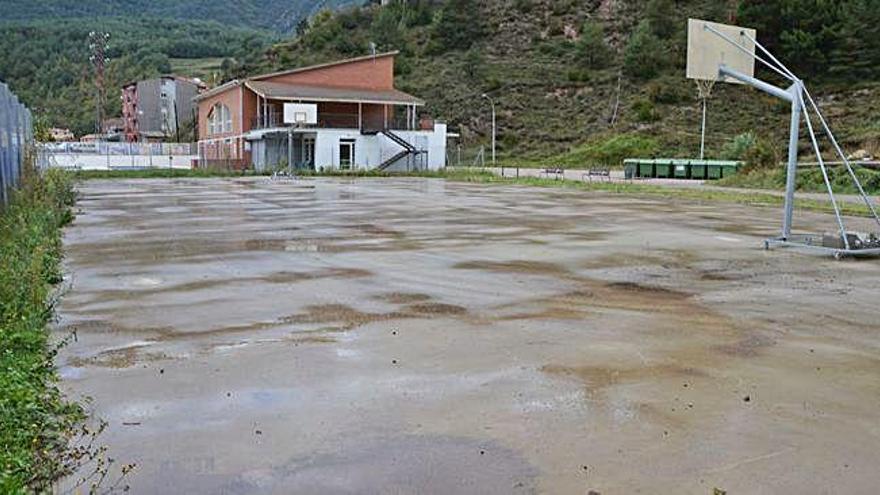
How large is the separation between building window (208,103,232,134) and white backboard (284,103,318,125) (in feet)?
32.7

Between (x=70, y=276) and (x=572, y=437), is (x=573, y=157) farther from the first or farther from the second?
(x=572, y=437)

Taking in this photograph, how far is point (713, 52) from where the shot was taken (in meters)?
17.1

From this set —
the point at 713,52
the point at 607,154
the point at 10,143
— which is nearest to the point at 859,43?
the point at 607,154

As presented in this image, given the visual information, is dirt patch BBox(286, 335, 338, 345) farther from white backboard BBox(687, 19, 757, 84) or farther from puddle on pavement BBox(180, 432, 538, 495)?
white backboard BBox(687, 19, 757, 84)

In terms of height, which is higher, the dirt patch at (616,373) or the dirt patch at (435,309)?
the dirt patch at (435,309)

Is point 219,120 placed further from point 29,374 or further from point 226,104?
point 29,374

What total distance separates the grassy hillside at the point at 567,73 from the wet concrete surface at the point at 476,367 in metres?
38.3

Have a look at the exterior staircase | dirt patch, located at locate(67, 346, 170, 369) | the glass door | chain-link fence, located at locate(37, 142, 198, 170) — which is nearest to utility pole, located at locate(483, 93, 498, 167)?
the exterior staircase

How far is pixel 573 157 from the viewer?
2271 inches

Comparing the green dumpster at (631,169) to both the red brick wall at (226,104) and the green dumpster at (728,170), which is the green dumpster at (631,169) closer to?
the green dumpster at (728,170)

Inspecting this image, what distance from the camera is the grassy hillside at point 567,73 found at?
198 ft

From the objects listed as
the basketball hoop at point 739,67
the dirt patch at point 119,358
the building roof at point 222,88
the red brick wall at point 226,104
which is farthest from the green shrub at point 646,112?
the dirt patch at point 119,358

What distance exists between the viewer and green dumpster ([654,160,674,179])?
141 ft

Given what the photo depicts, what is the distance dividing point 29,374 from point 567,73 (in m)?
72.4
